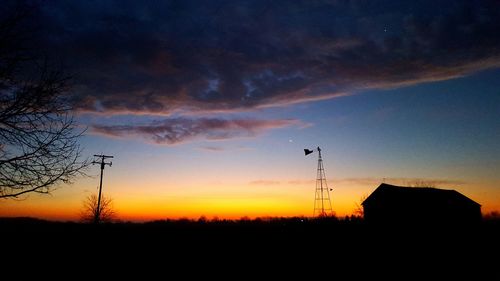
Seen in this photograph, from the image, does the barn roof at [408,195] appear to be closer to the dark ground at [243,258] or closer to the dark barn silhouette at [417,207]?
the dark barn silhouette at [417,207]

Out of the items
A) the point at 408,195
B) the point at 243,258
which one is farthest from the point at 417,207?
the point at 243,258

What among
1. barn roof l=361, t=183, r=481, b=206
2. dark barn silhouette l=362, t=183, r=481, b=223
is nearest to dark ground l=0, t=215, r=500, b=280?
dark barn silhouette l=362, t=183, r=481, b=223

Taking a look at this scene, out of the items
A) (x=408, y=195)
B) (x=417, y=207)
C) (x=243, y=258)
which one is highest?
(x=408, y=195)

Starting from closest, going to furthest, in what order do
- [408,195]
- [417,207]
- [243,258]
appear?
[243,258]
[417,207]
[408,195]

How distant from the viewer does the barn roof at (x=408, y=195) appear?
3862cm

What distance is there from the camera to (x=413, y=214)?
37.2 meters

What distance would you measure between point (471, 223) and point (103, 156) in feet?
157

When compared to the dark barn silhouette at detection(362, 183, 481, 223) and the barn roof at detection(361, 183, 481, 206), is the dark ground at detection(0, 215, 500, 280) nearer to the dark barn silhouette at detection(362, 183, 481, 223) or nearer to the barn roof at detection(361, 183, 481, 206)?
the dark barn silhouette at detection(362, 183, 481, 223)

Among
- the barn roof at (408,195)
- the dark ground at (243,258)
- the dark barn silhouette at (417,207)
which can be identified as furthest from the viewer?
the barn roof at (408,195)

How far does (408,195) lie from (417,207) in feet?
5.98

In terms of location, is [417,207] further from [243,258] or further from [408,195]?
[243,258]

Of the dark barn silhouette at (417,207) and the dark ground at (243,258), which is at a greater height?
the dark barn silhouette at (417,207)

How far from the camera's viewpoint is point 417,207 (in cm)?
3744

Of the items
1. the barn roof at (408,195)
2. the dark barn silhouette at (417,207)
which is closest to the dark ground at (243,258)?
the dark barn silhouette at (417,207)
